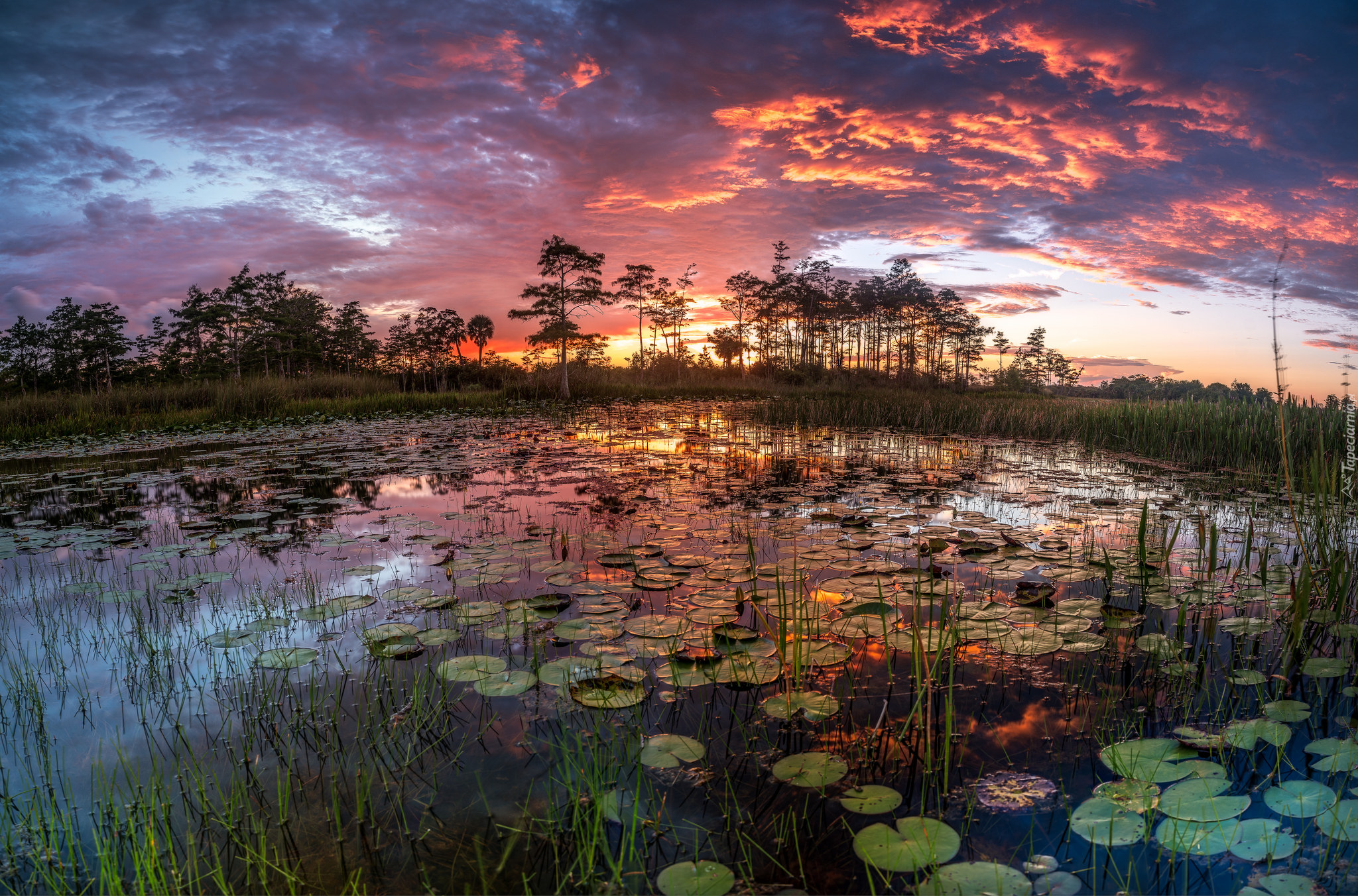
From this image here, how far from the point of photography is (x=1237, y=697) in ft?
7.23

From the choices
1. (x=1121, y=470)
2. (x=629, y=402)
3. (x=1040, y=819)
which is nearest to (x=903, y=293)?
(x=629, y=402)

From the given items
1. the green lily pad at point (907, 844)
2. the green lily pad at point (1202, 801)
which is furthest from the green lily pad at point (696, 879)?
the green lily pad at point (1202, 801)

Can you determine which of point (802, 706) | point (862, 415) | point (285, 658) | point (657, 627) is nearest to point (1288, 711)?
point (802, 706)

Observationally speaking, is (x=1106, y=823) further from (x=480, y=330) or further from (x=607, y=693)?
(x=480, y=330)

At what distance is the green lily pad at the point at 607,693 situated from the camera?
2.09 m

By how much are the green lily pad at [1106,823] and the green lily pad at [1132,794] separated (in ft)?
0.08

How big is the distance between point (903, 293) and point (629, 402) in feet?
112

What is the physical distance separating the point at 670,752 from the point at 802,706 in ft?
1.81

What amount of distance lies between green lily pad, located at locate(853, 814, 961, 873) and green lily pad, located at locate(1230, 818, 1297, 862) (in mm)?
670

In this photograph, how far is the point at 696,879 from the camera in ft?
4.54

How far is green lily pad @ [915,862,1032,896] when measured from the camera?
1306mm

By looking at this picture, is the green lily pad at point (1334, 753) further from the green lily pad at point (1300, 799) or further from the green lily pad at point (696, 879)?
the green lily pad at point (696, 879)

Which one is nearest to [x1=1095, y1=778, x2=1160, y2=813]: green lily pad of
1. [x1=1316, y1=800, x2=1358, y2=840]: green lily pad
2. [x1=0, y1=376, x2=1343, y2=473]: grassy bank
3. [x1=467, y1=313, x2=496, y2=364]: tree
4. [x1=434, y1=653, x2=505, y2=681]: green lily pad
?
[x1=1316, y1=800, x2=1358, y2=840]: green lily pad

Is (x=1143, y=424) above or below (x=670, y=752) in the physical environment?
above
